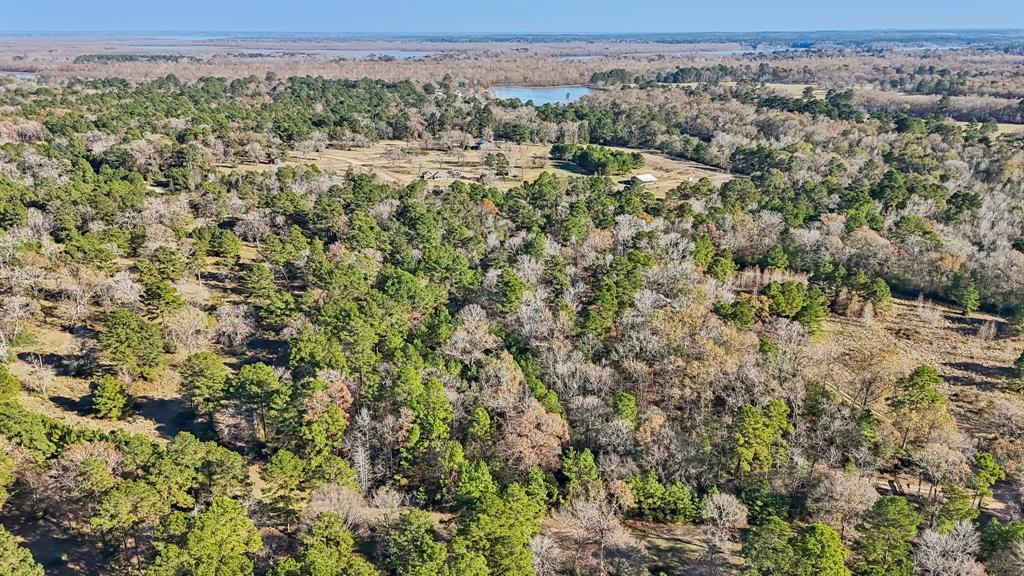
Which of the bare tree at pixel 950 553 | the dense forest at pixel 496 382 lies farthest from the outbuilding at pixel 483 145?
the bare tree at pixel 950 553

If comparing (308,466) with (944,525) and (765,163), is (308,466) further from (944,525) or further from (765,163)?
(765,163)

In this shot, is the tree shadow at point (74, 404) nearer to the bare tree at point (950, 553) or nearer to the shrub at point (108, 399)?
the shrub at point (108, 399)

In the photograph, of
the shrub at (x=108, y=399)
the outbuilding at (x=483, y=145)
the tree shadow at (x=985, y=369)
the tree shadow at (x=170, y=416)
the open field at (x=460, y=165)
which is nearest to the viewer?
the shrub at (x=108, y=399)

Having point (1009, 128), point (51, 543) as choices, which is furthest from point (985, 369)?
point (1009, 128)

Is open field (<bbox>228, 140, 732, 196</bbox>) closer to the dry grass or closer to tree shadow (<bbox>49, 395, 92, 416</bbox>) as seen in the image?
the dry grass

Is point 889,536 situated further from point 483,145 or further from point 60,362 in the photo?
point 483,145

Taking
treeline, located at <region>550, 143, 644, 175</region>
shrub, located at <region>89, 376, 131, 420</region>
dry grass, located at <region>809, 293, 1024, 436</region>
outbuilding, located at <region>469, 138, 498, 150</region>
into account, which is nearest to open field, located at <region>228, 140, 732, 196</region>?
treeline, located at <region>550, 143, 644, 175</region>

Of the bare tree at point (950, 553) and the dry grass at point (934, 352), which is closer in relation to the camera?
the bare tree at point (950, 553)

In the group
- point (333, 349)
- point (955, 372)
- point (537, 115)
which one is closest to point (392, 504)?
point (333, 349)
